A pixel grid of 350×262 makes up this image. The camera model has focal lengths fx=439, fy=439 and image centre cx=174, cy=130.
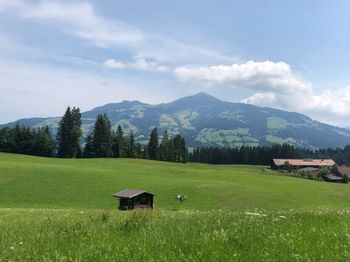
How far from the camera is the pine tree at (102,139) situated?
515 feet

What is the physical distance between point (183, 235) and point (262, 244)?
1.72 metres

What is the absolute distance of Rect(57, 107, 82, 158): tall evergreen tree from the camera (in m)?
154

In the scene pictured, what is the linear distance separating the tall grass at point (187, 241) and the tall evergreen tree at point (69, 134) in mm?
145814

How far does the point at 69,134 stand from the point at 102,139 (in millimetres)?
12249

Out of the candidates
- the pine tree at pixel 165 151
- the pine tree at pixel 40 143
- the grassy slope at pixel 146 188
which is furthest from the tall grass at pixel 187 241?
the pine tree at pixel 165 151

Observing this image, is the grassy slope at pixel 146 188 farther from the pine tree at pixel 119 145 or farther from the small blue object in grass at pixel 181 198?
the pine tree at pixel 119 145

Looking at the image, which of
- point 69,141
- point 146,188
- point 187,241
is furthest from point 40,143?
point 187,241

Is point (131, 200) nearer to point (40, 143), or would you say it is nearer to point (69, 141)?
point (69, 141)

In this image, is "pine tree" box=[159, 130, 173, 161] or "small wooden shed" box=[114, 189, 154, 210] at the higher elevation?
"pine tree" box=[159, 130, 173, 161]

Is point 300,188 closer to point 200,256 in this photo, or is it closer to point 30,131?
point 200,256

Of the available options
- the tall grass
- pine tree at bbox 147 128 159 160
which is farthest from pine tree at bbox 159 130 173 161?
the tall grass

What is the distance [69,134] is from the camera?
509ft

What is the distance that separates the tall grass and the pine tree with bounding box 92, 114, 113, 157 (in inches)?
5777

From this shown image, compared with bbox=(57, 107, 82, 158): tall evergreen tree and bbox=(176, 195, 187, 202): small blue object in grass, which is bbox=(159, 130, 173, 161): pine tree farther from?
bbox=(176, 195, 187, 202): small blue object in grass
